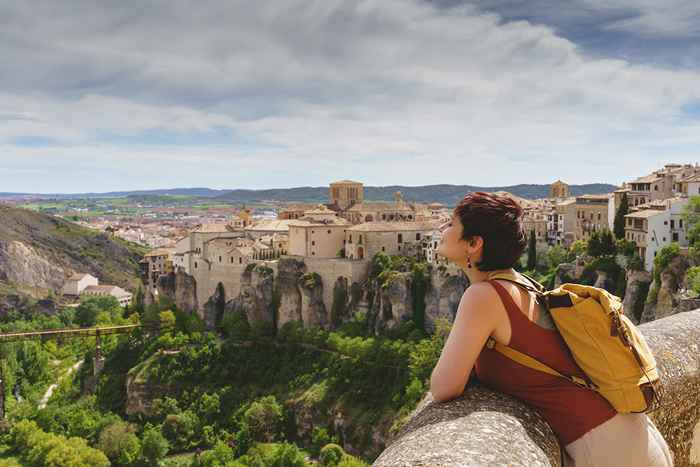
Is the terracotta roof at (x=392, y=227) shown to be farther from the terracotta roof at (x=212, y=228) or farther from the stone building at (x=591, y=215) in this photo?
the terracotta roof at (x=212, y=228)

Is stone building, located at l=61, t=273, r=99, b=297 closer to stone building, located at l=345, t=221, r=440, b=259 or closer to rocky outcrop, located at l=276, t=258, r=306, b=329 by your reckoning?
rocky outcrop, located at l=276, t=258, r=306, b=329

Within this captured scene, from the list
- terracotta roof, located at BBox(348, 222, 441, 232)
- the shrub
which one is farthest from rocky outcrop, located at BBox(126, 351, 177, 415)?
terracotta roof, located at BBox(348, 222, 441, 232)

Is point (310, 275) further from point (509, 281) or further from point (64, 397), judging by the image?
point (509, 281)

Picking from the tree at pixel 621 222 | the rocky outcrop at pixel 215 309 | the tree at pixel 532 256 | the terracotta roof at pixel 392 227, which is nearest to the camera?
the tree at pixel 621 222

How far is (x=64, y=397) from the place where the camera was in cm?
4481

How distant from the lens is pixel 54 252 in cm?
10662

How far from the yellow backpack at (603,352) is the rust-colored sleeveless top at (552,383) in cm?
3

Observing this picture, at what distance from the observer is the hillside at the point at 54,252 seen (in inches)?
3834

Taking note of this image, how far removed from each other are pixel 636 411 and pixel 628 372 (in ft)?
0.63

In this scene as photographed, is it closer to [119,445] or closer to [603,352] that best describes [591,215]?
[119,445]

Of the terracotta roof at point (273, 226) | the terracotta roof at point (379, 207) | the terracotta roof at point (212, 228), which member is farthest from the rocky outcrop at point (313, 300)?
the terracotta roof at point (379, 207)

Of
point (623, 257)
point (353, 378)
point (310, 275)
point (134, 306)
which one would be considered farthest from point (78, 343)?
point (623, 257)

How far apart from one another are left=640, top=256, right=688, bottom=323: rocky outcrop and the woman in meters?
22.5

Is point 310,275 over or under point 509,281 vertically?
under
